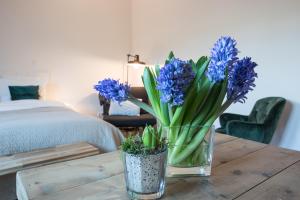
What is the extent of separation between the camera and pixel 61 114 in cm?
267

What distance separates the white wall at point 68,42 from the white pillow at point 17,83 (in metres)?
0.14

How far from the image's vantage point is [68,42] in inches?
167

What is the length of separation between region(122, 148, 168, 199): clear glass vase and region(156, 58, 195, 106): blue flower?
168mm

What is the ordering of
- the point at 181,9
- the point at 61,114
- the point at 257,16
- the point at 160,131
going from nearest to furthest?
the point at 160,131
the point at 61,114
the point at 257,16
the point at 181,9

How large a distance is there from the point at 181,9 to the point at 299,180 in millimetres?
3401

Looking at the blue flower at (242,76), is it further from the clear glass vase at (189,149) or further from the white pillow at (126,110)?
the white pillow at (126,110)

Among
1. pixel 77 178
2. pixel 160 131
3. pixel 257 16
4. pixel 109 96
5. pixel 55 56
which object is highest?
pixel 257 16

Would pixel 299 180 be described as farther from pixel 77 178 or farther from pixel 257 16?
pixel 257 16

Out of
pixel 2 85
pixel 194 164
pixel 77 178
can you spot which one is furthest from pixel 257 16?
pixel 2 85

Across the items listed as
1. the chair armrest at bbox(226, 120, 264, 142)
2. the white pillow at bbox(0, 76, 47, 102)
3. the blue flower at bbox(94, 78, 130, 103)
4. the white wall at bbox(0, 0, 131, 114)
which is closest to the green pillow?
the white pillow at bbox(0, 76, 47, 102)

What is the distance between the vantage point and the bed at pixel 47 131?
206cm

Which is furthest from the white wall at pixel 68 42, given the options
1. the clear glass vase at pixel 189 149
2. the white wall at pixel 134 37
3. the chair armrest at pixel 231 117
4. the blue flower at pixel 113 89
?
the clear glass vase at pixel 189 149

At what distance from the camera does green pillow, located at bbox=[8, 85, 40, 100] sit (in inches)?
141

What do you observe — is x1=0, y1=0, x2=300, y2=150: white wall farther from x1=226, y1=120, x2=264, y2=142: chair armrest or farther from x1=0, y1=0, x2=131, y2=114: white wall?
x1=226, y1=120, x2=264, y2=142: chair armrest
